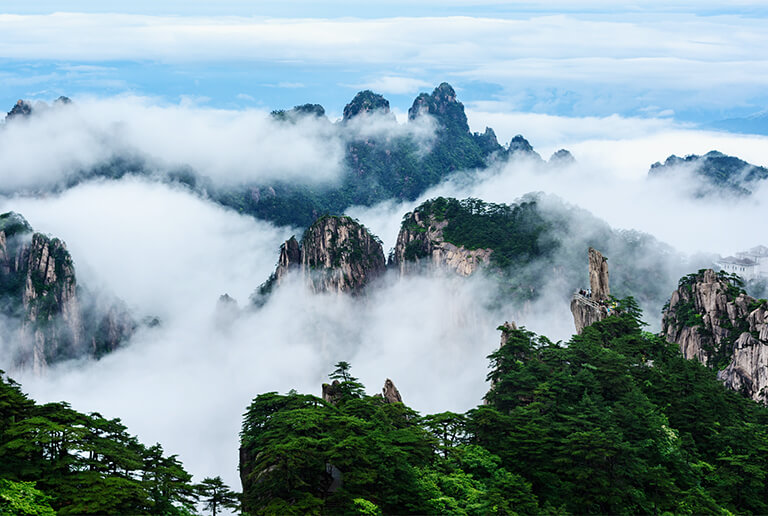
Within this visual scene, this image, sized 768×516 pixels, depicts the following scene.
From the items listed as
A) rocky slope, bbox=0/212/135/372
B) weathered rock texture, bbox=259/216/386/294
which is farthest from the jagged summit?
weathered rock texture, bbox=259/216/386/294

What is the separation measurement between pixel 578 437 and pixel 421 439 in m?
8.41

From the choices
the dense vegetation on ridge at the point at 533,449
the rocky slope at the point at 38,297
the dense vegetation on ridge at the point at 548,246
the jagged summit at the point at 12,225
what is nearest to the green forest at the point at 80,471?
the dense vegetation on ridge at the point at 533,449

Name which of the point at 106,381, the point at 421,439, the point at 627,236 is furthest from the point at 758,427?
the point at 106,381

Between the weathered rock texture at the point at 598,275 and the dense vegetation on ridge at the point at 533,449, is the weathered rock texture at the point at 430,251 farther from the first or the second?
the dense vegetation on ridge at the point at 533,449

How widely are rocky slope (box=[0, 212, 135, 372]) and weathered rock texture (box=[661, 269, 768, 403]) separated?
11027 centimetres

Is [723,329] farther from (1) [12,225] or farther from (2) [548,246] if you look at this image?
(1) [12,225]

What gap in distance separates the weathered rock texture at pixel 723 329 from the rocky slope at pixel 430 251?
43007 millimetres

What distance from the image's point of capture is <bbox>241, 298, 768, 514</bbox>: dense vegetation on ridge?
106ft

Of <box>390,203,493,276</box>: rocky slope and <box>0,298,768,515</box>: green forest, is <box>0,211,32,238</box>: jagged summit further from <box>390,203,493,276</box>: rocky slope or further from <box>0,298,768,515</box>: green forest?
<box>0,298,768,515</box>: green forest

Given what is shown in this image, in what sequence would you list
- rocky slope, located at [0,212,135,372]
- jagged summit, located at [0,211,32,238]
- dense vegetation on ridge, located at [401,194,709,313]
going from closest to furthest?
dense vegetation on ridge, located at [401,194,709,313] → rocky slope, located at [0,212,135,372] → jagged summit, located at [0,211,32,238]

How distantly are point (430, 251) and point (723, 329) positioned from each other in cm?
6264

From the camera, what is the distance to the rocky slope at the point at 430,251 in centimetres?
11969

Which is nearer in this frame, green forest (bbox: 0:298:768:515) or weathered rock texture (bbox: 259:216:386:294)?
green forest (bbox: 0:298:768:515)

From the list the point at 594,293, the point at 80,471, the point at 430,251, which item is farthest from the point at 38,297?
the point at 80,471
